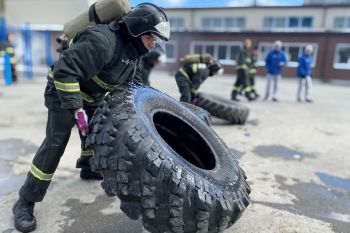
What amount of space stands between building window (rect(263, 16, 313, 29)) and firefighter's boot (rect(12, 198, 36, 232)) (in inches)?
1027

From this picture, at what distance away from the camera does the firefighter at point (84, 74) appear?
227 centimetres

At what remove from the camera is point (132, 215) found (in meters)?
2.04

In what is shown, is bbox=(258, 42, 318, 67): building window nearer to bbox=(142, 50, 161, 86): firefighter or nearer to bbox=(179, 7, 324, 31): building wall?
bbox=(179, 7, 324, 31): building wall

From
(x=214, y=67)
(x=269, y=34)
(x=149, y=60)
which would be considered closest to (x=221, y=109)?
(x=214, y=67)

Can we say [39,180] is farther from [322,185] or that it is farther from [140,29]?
[322,185]

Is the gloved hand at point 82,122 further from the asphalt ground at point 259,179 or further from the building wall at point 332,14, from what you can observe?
the building wall at point 332,14

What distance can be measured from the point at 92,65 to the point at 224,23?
26892 mm

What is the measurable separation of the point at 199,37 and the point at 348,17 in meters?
10.6

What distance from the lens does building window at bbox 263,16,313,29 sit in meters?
25.2

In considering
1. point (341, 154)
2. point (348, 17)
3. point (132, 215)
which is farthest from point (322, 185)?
point (348, 17)

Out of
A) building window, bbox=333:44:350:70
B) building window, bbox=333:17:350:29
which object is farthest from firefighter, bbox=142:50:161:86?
building window, bbox=333:17:350:29

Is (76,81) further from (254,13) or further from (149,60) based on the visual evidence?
(254,13)

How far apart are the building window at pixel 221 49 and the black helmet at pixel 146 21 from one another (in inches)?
879

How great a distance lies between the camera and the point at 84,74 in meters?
2.34
